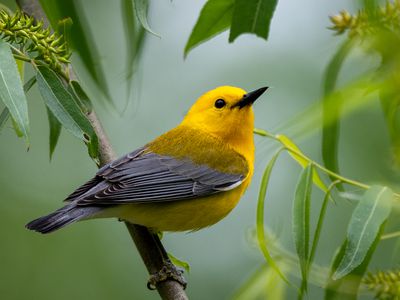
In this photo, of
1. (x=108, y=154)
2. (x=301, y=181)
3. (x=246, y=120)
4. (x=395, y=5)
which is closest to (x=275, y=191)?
(x=246, y=120)

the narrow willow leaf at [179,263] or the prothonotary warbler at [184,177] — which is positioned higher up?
the prothonotary warbler at [184,177]

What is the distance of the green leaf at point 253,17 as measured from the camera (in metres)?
2.72

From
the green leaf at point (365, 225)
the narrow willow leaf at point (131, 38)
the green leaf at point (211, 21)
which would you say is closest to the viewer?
the green leaf at point (365, 225)

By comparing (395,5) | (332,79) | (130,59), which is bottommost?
(332,79)

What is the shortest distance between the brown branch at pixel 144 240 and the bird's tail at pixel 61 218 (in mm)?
249

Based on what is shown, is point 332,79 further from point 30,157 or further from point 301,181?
point 30,157

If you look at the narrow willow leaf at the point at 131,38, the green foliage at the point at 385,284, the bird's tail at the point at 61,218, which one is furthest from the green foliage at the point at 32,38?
the green foliage at the point at 385,284

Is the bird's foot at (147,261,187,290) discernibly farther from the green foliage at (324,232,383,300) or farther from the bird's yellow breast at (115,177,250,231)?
the green foliage at (324,232,383,300)

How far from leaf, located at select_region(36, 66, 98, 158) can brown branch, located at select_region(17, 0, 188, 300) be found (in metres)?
0.48

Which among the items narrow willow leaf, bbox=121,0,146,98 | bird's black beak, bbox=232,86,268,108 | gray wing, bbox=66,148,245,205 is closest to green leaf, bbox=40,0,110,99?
narrow willow leaf, bbox=121,0,146,98

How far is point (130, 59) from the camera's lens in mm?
3201

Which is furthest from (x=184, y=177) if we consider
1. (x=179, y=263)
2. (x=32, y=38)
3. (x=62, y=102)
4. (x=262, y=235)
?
(x=32, y=38)

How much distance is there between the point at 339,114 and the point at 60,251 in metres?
4.55

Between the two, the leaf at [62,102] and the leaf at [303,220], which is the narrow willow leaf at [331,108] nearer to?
the leaf at [303,220]
